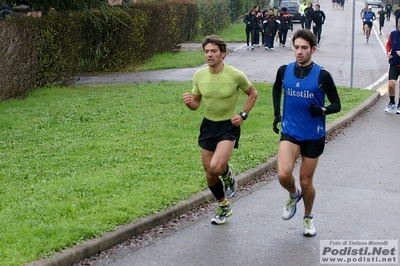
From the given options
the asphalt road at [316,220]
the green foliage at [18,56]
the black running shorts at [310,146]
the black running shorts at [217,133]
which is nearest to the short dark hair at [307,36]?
the black running shorts at [310,146]

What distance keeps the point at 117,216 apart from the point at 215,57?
6.12ft

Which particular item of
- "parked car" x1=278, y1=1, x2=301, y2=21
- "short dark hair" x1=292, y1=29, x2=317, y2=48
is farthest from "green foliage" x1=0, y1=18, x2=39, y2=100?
"parked car" x1=278, y1=1, x2=301, y2=21

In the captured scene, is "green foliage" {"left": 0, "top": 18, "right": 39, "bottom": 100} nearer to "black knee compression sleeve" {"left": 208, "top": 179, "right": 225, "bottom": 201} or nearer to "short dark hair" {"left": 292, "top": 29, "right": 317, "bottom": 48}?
"black knee compression sleeve" {"left": 208, "top": 179, "right": 225, "bottom": 201}

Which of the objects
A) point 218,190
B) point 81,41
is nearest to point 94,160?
point 218,190

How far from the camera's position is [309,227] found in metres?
7.17

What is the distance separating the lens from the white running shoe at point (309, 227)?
7.14m

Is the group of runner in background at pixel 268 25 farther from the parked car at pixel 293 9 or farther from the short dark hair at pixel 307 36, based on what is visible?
the short dark hair at pixel 307 36

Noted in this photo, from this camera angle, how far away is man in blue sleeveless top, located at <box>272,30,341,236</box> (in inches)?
273

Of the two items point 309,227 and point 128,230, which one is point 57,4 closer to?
point 128,230

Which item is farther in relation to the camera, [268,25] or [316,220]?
[268,25]

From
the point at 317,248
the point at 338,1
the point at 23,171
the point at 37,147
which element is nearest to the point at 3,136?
the point at 37,147

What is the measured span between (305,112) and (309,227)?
113cm

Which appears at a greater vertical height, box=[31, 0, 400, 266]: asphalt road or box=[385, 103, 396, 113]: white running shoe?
box=[31, 0, 400, 266]: asphalt road

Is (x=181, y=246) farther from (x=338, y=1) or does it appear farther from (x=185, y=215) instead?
(x=338, y=1)
